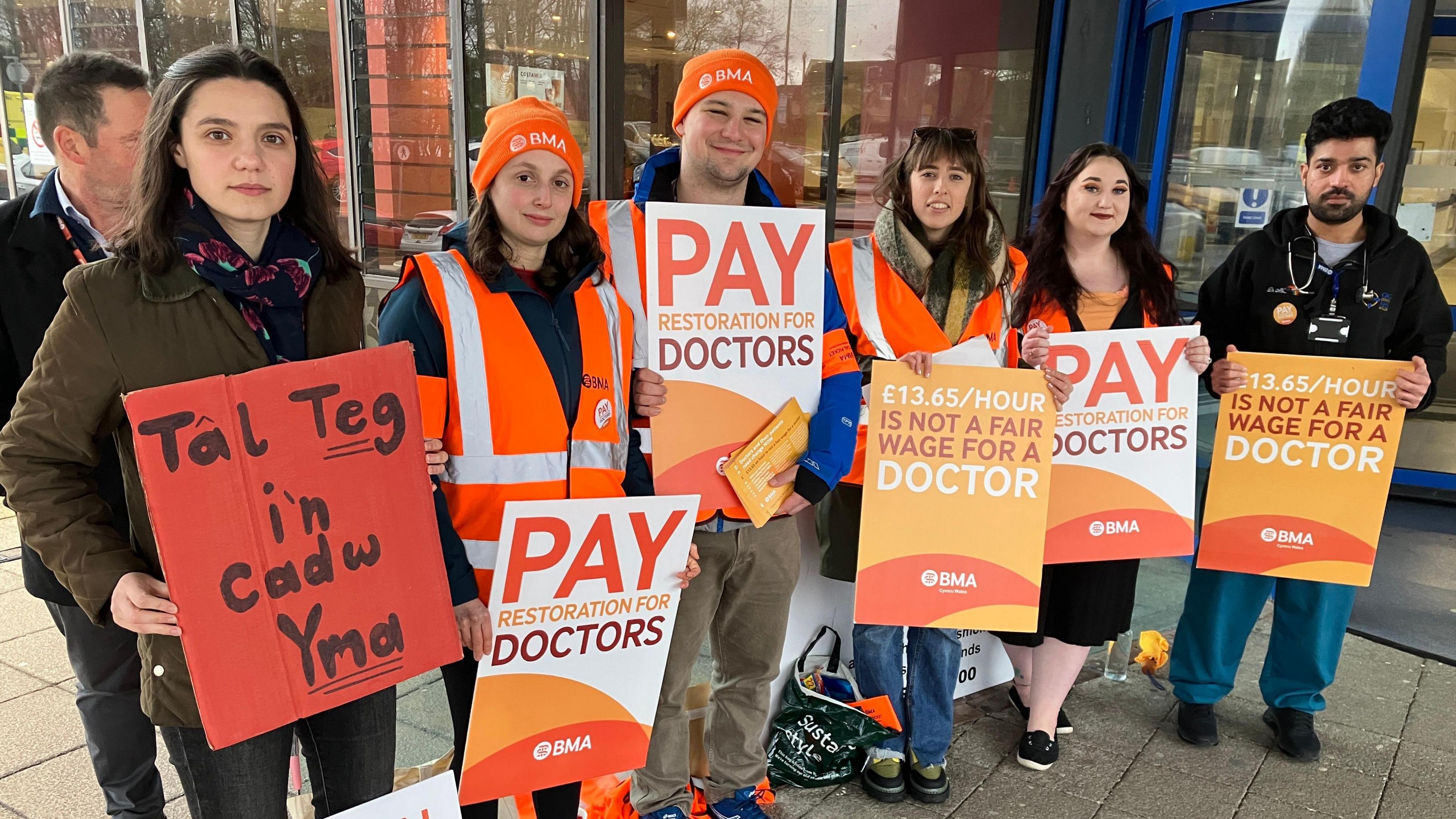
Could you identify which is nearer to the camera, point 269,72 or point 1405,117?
point 269,72

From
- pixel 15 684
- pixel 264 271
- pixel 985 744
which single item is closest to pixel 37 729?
pixel 15 684

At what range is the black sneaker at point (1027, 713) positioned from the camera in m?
3.20

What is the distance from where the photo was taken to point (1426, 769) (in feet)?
10.2

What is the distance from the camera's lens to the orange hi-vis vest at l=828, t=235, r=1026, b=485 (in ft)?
8.46

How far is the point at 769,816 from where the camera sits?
2.72 metres

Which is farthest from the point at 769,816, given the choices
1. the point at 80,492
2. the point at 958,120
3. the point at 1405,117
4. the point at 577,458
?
the point at 958,120

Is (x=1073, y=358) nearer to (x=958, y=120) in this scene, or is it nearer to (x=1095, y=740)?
(x=1095, y=740)

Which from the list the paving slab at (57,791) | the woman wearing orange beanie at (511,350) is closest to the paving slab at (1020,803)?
the woman wearing orange beanie at (511,350)

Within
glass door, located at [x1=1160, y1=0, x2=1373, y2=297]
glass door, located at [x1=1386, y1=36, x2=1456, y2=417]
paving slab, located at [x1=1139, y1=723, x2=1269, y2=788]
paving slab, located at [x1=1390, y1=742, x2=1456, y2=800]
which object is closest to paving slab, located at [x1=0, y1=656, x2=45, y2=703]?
paving slab, located at [x1=1139, y1=723, x2=1269, y2=788]

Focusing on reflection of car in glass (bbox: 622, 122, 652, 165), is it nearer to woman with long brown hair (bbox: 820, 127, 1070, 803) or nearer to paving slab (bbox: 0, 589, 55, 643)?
woman with long brown hair (bbox: 820, 127, 1070, 803)

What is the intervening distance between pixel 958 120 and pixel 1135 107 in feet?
3.50

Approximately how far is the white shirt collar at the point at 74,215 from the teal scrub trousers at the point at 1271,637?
324 centimetres

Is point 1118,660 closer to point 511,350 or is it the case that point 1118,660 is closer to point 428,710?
point 428,710

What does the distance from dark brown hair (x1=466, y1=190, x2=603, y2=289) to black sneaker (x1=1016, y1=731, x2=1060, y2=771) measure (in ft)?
6.82
